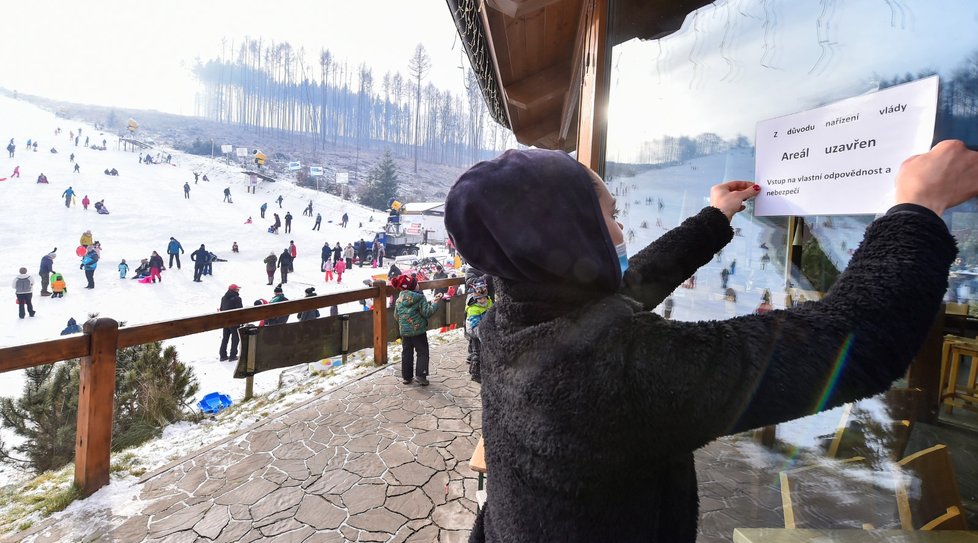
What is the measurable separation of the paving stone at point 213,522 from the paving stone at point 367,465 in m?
0.91

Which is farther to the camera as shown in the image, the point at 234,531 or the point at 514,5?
the point at 234,531

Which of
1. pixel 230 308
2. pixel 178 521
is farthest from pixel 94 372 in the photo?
pixel 230 308

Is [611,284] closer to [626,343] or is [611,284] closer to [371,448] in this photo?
[626,343]

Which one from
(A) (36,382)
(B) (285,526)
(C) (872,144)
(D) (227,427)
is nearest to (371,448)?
(B) (285,526)

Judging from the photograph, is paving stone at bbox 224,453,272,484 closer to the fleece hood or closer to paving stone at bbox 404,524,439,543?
paving stone at bbox 404,524,439,543

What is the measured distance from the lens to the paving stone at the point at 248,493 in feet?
10.6

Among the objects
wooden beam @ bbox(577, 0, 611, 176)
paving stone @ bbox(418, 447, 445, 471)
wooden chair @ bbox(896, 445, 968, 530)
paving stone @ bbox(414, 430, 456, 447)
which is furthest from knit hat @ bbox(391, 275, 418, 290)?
wooden chair @ bbox(896, 445, 968, 530)

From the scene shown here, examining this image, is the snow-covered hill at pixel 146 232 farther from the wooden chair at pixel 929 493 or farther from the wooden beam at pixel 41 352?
the wooden chair at pixel 929 493

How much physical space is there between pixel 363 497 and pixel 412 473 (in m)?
0.46

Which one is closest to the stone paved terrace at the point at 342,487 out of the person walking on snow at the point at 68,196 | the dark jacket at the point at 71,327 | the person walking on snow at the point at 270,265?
the dark jacket at the point at 71,327

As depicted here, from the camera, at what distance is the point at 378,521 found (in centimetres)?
304

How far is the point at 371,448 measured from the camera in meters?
4.04

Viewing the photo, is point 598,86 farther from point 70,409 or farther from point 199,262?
point 199,262

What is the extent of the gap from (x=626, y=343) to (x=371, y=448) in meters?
3.95
